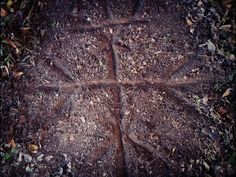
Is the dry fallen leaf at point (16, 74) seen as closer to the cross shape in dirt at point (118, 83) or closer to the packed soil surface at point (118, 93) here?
the packed soil surface at point (118, 93)

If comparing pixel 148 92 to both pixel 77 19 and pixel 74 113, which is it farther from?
pixel 77 19

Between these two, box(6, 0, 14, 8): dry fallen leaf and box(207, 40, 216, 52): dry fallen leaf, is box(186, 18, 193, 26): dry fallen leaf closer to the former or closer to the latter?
box(207, 40, 216, 52): dry fallen leaf

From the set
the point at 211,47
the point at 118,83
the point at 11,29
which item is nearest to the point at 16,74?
the point at 11,29

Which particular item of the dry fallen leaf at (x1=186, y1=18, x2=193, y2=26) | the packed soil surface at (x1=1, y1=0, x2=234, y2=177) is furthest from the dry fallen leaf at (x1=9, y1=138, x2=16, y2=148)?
the dry fallen leaf at (x1=186, y1=18, x2=193, y2=26)

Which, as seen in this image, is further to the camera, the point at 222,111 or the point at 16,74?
the point at 16,74

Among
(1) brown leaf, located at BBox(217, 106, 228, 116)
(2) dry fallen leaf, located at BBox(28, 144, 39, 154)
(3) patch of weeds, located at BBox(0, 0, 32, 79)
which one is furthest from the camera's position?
(3) patch of weeds, located at BBox(0, 0, 32, 79)

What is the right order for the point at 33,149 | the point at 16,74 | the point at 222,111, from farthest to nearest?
the point at 16,74 → the point at 33,149 → the point at 222,111

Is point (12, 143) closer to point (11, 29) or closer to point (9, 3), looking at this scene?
point (11, 29)

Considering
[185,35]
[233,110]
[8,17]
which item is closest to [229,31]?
[185,35]
